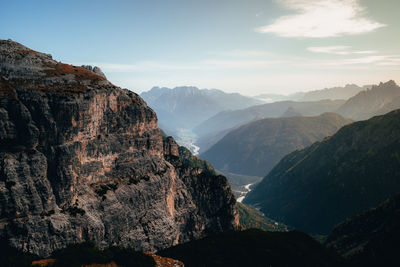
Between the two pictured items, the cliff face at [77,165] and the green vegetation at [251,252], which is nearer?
the cliff face at [77,165]

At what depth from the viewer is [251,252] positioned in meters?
125

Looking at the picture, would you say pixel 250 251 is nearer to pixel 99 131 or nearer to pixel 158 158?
pixel 158 158

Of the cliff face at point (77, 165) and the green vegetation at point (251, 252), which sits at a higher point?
the cliff face at point (77, 165)

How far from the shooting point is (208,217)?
595 ft

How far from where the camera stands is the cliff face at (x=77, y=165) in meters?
95.0

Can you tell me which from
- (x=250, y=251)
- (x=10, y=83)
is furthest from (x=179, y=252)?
(x=10, y=83)

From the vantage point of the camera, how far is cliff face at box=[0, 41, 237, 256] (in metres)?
95.0

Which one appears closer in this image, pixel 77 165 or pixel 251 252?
pixel 77 165

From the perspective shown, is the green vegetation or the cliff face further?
the green vegetation

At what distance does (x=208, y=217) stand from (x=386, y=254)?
104069 mm

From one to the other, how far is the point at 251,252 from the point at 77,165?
276ft

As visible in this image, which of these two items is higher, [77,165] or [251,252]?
[77,165]

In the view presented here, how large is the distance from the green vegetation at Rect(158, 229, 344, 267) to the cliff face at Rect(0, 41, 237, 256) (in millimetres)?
25096

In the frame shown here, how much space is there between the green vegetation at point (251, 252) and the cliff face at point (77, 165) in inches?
988
